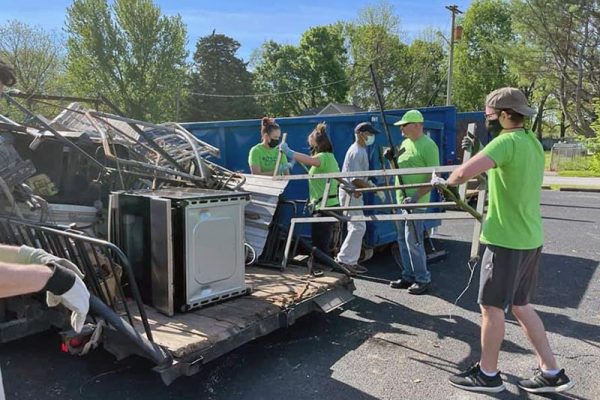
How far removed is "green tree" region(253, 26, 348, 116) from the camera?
42031 millimetres

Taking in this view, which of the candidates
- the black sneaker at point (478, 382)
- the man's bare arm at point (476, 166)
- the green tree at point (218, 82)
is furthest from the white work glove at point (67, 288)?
the green tree at point (218, 82)

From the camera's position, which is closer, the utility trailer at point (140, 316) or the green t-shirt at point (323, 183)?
the utility trailer at point (140, 316)

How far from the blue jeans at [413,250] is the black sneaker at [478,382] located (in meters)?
2.03

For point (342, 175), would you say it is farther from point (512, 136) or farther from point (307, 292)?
point (512, 136)

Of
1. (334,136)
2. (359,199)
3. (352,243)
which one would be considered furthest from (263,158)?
(352,243)

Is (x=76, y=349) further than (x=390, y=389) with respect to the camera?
No

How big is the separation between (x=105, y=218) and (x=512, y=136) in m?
3.24

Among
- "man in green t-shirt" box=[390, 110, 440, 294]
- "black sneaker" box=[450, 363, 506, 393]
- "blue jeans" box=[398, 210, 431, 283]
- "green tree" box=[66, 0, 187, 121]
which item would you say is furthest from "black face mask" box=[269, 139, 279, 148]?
"green tree" box=[66, 0, 187, 121]

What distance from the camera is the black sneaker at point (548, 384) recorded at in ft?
10.5

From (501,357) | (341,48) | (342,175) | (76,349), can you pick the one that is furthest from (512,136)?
(341,48)

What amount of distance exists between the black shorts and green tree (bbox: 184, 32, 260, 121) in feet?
122

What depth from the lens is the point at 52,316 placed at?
3.35m

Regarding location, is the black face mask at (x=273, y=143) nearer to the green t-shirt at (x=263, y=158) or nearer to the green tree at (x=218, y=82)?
the green t-shirt at (x=263, y=158)

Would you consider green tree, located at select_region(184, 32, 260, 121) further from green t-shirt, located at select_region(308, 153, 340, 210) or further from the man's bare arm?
the man's bare arm
